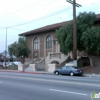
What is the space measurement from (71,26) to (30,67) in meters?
12.8

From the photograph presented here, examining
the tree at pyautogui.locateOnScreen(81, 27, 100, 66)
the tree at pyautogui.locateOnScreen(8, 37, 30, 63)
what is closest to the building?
the tree at pyautogui.locateOnScreen(8, 37, 30, 63)

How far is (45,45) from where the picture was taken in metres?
45.5

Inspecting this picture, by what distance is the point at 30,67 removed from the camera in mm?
39406

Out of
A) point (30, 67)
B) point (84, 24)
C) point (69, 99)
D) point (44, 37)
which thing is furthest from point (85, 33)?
point (69, 99)

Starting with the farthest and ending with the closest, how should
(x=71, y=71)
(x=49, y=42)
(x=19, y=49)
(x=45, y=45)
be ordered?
(x=45, y=45) → (x=49, y=42) → (x=19, y=49) → (x=71, y=71)

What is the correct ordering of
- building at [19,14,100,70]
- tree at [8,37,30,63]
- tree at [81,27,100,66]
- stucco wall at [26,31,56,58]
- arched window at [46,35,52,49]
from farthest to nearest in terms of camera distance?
arched window at [46,35,52,49] → stucco wall at [26,31,56,58] → tree at [8,37,30,63] → building at [19,14,100,70] → tree at [81,27,100,66]

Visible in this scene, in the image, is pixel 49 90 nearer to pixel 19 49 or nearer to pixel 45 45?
pixel 19 49

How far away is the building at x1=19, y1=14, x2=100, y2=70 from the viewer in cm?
4059

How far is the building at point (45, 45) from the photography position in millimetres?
40588

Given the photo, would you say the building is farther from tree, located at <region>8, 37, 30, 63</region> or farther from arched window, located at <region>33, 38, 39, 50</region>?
tree, located at <region>8, 37, 30, 63</region>

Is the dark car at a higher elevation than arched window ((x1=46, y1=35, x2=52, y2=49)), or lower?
lower

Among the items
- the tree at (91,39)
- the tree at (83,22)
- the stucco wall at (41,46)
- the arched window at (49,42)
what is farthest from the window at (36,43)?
the tree at (91,39)

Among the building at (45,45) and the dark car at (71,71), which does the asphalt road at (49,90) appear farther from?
the building at (45,45)

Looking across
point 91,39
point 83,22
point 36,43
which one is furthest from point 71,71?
point 36,43
